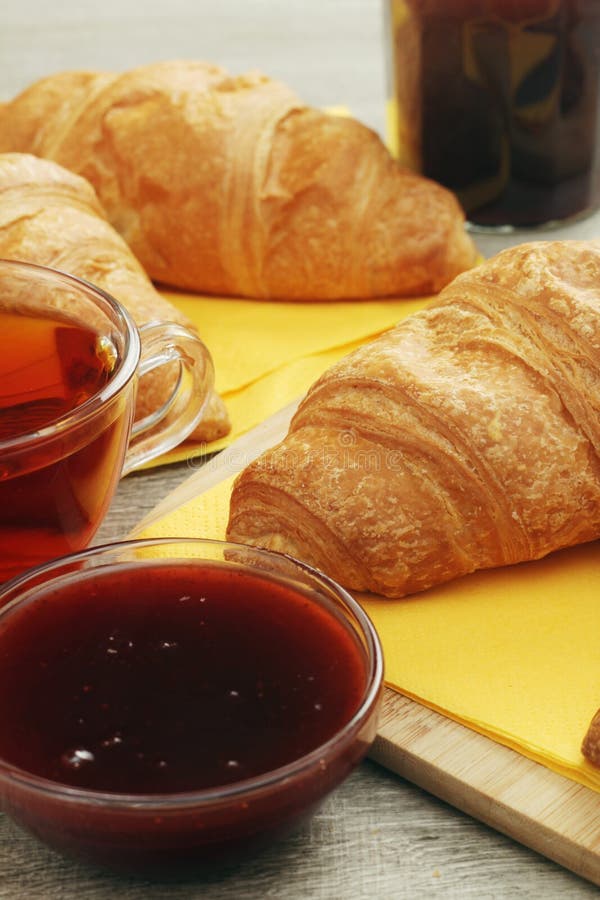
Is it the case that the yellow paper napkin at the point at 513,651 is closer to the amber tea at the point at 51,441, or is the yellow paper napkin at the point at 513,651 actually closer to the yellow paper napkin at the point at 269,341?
the amber tea at the point at 51,441

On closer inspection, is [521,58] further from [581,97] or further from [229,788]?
[229,788]

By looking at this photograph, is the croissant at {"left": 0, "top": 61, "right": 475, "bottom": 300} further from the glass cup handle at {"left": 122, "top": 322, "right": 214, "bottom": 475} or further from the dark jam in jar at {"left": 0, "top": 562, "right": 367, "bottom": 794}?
the dark jam in jar at {"left": 0, "top": 562, "right": 367, "bottom": 794}

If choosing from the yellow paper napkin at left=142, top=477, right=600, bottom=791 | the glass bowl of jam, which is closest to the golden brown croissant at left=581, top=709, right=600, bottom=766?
the yellow paper napkin at left=142, top=477, right=600, bottom=791

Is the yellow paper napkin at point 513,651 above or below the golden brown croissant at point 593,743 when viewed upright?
below

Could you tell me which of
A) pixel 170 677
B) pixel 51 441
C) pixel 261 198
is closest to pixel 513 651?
pixel 170 677

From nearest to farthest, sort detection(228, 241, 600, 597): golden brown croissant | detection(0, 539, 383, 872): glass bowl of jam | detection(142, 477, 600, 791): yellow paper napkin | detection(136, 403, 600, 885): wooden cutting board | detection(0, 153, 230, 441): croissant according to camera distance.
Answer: detection(0, 539, 383, 872): glass bowl of jam → detection(136, 403, 600, 885): wooden cutting board → detection(142, 477, 600, 791): yellow paper napkin → detection(228, 241, 600, 597): golden brown croissant → detection(0, 153, 230, 441): croissant

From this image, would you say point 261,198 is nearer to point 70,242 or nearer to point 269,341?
point 269,341

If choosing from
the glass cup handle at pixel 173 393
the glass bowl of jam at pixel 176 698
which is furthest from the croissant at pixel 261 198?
the glass bowl of jam at pixel 176 698
